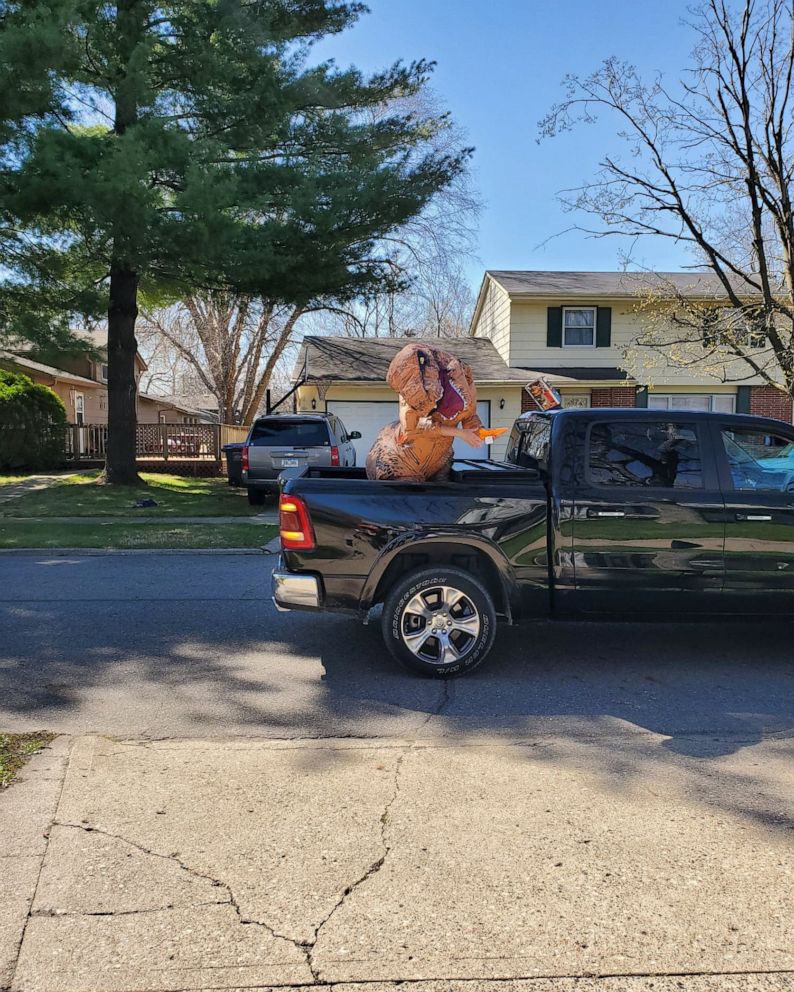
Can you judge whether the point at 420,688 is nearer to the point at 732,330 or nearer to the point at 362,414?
the point at 732,330

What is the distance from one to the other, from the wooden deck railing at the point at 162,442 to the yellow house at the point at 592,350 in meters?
8.90

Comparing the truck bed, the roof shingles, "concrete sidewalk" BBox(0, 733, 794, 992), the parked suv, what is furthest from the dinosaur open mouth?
the roof shingles

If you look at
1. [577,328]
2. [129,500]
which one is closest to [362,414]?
[577,328]

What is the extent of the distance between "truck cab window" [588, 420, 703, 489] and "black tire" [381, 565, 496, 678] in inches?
45.6

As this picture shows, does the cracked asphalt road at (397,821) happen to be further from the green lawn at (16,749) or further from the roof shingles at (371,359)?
the roof shingles at (371,359)

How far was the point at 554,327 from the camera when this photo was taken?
21359mm

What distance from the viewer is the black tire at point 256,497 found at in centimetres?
1483

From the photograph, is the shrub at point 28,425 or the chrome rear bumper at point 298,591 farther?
the shrub at point 28,425

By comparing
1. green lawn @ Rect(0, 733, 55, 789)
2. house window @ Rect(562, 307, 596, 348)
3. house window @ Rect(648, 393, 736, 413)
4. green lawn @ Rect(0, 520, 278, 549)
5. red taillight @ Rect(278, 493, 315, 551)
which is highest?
house window @ Rect(562, 307, 596, 348)

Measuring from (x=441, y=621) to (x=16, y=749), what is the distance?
2.57 metres

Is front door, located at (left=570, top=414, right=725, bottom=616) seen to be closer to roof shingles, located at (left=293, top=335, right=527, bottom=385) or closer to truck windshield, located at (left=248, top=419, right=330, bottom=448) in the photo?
truck windshield, located at (left=248, top=419, right=330, bottom=448)

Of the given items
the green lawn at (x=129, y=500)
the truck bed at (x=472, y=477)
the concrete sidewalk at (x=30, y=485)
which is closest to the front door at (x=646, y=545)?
the truck bed at (x=472, y=477)

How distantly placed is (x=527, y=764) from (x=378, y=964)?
5.23ft

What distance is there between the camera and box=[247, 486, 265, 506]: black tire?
48.6 feet
